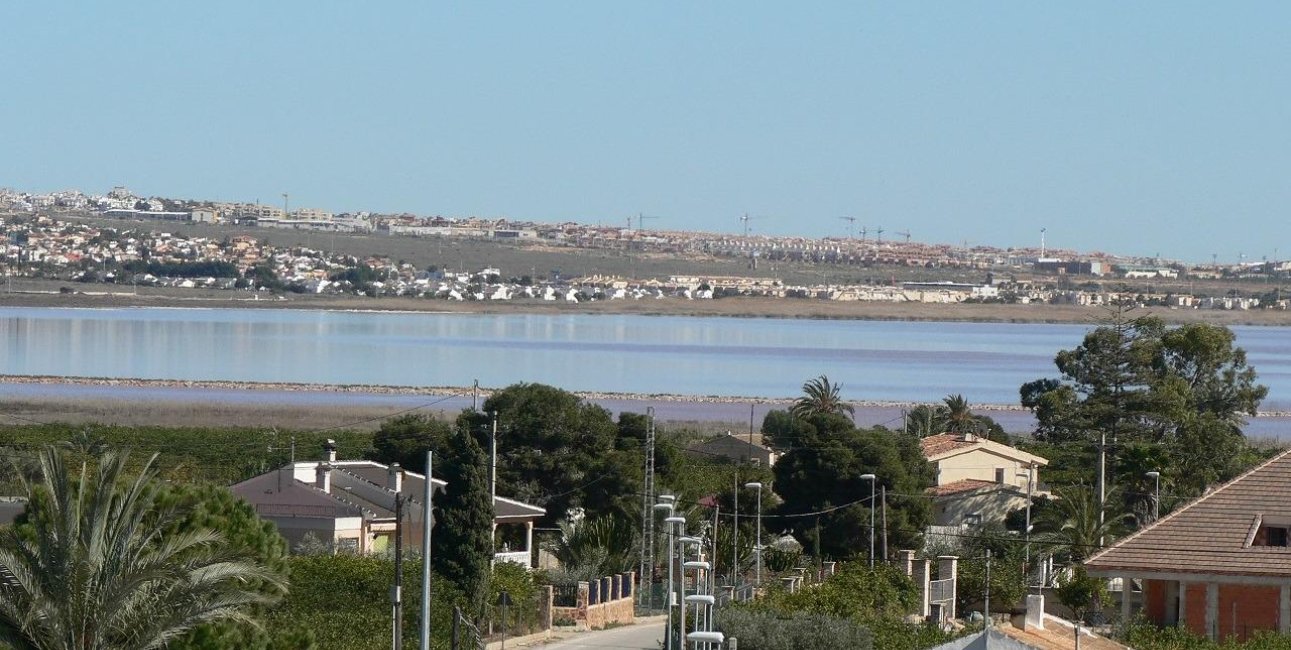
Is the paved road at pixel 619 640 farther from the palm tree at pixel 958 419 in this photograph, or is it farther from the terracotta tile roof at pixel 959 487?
the palm tree at pixel 958 419

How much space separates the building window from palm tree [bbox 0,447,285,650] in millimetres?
12112

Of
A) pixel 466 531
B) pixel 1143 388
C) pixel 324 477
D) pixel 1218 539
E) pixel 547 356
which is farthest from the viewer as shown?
pixel 547 356

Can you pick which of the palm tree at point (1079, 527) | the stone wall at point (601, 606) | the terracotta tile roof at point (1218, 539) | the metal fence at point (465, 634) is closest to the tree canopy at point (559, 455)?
the palm tree at point (1079, 527)

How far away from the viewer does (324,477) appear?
38.3 metres

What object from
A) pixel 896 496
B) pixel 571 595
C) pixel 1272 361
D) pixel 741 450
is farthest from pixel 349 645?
pixel 1272 361

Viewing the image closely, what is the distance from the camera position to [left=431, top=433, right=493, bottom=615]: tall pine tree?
30109 mm

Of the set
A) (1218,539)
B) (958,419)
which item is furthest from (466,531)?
(958,419)

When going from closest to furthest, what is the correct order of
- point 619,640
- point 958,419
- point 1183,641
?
point 1183,641 < point 619,640 < point 958,419

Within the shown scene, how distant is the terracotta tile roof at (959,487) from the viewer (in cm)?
4759

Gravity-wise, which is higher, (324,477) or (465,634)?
(324,477)

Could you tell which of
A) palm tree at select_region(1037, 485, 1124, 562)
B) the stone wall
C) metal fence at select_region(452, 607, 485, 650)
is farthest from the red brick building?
palm tree at select_region(1037, 485, 1124, 562)

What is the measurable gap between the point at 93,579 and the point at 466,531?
15.1 meters

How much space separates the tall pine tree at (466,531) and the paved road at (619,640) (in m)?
1.55

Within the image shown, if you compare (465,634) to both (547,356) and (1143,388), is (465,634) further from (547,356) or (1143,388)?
(547,356)
